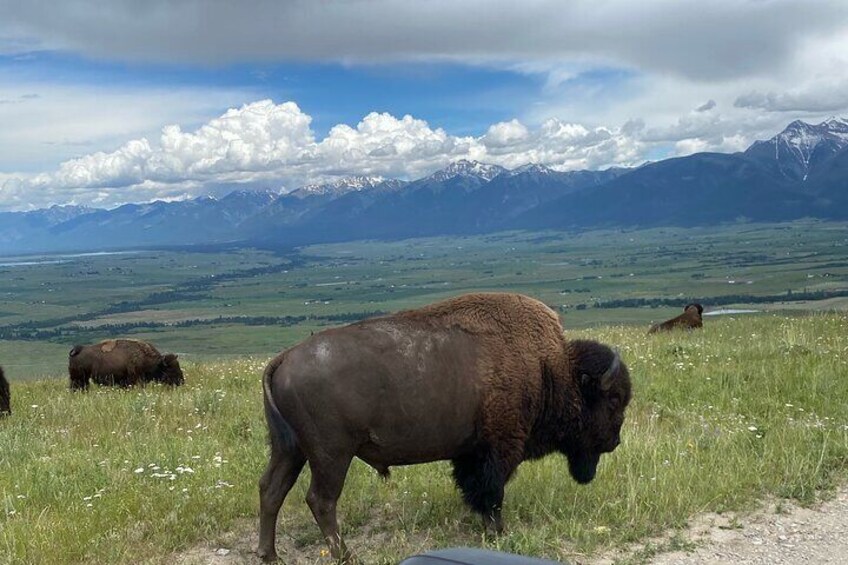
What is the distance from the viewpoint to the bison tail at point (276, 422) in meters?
6.05

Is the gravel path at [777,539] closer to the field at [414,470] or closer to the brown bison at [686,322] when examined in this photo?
the field at [414,470]

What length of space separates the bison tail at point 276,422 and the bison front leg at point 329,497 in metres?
0.26

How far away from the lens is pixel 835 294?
105 meters

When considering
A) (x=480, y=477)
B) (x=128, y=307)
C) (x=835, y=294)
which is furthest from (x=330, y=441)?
(x=128, y=307)

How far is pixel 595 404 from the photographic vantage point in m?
7.32

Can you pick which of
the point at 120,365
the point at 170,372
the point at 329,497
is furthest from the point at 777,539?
the point at 120,365

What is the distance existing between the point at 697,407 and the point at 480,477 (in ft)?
17.0

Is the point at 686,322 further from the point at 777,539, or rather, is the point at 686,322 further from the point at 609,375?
the point at 777,539

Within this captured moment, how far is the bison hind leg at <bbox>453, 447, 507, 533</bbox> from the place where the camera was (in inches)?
260

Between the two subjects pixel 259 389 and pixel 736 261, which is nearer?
pixel 259 389

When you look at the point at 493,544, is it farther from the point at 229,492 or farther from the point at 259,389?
the point at 259,389

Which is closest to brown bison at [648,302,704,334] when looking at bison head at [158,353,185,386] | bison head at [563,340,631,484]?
bison head at [158,353,185,386]

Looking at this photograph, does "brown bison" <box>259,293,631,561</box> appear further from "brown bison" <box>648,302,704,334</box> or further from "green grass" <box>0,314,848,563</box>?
"brown bison" <box>648,302,704,334</box>

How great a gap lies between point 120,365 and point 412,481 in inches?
498
